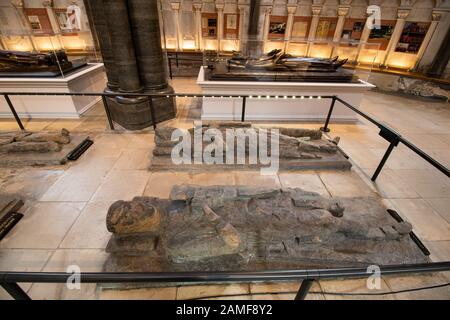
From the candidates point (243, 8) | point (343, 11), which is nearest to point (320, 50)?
point (343, 11)

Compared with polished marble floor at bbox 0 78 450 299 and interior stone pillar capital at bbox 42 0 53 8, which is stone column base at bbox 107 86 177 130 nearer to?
polished marble floor at bbox 0 78 450 299

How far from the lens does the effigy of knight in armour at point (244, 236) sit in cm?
207

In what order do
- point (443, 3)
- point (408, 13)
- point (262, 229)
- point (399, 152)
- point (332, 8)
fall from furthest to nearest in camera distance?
1. point (332, 8)
2. point (408, 13)
3. point (443, 3)
4. point (399, 152)
5. point (262, 229)

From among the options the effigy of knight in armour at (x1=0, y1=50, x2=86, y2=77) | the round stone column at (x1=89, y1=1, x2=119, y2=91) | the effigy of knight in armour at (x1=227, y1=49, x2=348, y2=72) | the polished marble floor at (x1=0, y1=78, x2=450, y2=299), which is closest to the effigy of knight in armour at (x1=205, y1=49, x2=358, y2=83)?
the effigy of knight in armour at (x1=227, y1=49, x2=348, y2=72)

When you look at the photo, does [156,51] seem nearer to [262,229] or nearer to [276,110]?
[276,110]

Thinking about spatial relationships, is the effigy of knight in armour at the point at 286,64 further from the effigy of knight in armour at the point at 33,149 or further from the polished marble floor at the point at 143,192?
the effigy of knight in armour at the point at 33,149

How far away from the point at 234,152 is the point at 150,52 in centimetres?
304

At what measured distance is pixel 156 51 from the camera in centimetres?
488

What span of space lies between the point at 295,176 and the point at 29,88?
21.3ft

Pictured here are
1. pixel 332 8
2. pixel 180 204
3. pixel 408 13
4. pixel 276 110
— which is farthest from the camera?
pixel 332 8

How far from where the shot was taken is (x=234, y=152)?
12.7 ft

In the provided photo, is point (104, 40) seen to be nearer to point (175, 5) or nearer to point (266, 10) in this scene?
point (175, 5)

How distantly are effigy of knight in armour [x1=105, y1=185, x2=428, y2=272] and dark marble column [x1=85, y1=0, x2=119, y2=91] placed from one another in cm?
394
